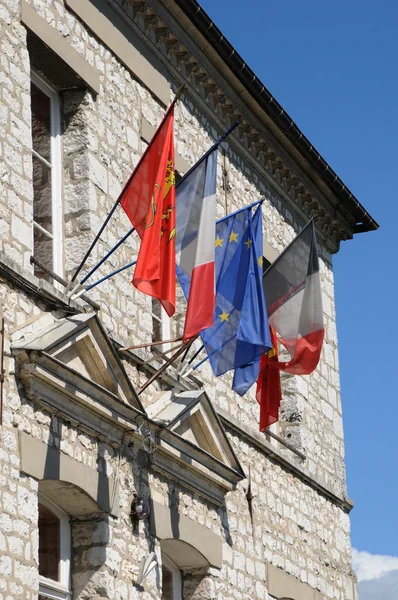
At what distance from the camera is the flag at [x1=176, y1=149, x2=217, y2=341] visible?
10297 mm

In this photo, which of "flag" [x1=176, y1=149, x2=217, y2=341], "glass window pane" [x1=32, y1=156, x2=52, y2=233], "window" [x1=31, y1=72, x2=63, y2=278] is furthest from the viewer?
"glass window pane" [x1=32, y1=156, x2=52, y2=233]

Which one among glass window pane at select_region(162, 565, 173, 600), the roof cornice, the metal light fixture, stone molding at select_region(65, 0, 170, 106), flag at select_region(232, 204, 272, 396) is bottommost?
glass window pane at select_region(162, 565, 173, 600)

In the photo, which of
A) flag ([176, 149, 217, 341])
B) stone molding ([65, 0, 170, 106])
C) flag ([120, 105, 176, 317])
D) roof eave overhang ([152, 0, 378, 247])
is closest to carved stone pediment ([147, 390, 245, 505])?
flag ([176, 149, 217, 341])

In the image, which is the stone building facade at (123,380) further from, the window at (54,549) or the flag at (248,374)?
the flag at (248,374)

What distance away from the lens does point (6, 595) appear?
8594mm

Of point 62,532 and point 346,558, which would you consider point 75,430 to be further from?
point 346,558

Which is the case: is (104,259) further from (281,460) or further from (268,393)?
(281,460)

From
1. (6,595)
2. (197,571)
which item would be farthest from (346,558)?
(6,595)

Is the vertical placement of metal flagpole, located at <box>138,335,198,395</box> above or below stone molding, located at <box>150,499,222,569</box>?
above

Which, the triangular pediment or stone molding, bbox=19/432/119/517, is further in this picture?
the triangular pediment

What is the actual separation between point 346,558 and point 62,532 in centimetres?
583

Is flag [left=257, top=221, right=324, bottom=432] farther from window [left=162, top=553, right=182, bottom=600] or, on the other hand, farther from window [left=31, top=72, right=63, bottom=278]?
window [left=31, top=72, right=63, bottom=278]

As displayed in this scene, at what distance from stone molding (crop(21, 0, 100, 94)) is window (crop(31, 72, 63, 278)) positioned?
0.29m

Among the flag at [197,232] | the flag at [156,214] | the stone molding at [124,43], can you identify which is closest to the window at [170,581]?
the flag at [197,232]
